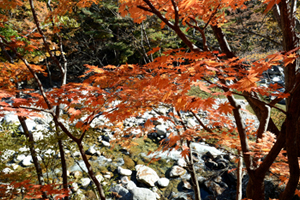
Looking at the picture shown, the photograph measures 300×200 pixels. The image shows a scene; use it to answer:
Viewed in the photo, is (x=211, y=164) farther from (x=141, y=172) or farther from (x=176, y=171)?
(x=141, y=172)

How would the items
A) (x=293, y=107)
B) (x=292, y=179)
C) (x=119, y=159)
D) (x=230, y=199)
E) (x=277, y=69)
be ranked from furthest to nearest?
(x=277, y=69)
(x=119, y=159)
(x=230, y=199)
(x=292, y=179)
(x=293, y=107)

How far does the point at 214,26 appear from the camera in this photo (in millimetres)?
2404

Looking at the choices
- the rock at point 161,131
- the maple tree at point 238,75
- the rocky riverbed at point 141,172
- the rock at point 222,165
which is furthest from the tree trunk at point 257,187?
the rock at point 161,131

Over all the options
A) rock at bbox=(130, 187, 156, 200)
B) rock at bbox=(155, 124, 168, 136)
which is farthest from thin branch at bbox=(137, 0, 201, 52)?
rock at bbox=(155, 124, 168, 136)

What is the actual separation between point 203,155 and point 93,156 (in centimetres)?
449

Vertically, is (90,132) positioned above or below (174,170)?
above

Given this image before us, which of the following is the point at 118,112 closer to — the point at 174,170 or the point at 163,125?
the point at 174,170

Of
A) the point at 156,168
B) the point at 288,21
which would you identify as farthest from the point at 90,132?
the point at 156,168

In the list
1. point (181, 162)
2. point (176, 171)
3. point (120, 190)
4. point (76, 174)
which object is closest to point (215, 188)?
point (176, 171)

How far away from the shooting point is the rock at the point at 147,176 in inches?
215

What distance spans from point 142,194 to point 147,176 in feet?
2.66

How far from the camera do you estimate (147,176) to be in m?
5.62

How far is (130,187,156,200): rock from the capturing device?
4750 millimetres

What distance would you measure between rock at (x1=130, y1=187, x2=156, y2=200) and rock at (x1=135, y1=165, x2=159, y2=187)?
0.45m
